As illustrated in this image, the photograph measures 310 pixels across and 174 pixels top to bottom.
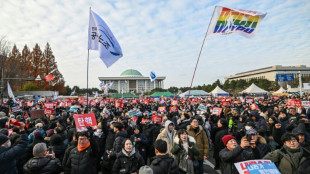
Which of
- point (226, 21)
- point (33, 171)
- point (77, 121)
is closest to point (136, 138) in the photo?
point (77, 121)

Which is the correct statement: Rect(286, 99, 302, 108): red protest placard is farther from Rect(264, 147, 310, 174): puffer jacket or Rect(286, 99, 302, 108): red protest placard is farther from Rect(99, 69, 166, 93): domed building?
Rect(99, 69, 166, 93): domed building

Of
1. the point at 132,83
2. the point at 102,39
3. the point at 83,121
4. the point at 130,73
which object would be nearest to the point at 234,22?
the point at 102,39

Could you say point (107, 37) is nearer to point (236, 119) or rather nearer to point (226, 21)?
point (226, 21)

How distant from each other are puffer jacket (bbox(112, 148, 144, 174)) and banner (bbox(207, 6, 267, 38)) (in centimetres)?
522

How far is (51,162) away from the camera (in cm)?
279

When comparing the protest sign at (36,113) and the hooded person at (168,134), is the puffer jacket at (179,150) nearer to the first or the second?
the hooded person at (168,134)

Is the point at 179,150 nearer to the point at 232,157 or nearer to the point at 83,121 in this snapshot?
the point at 232,157

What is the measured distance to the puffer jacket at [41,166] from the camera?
8.72 feet

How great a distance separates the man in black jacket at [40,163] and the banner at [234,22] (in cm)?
596

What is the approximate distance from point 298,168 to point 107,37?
570cm

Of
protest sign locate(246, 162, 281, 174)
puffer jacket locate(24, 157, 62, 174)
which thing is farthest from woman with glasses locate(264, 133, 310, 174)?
puffer jacket locate(24, 157, 62, 174)

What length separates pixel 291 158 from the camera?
105 inches

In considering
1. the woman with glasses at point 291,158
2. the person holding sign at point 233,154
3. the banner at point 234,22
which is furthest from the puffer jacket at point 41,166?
the banner at point 234,22

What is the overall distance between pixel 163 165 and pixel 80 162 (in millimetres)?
1465
